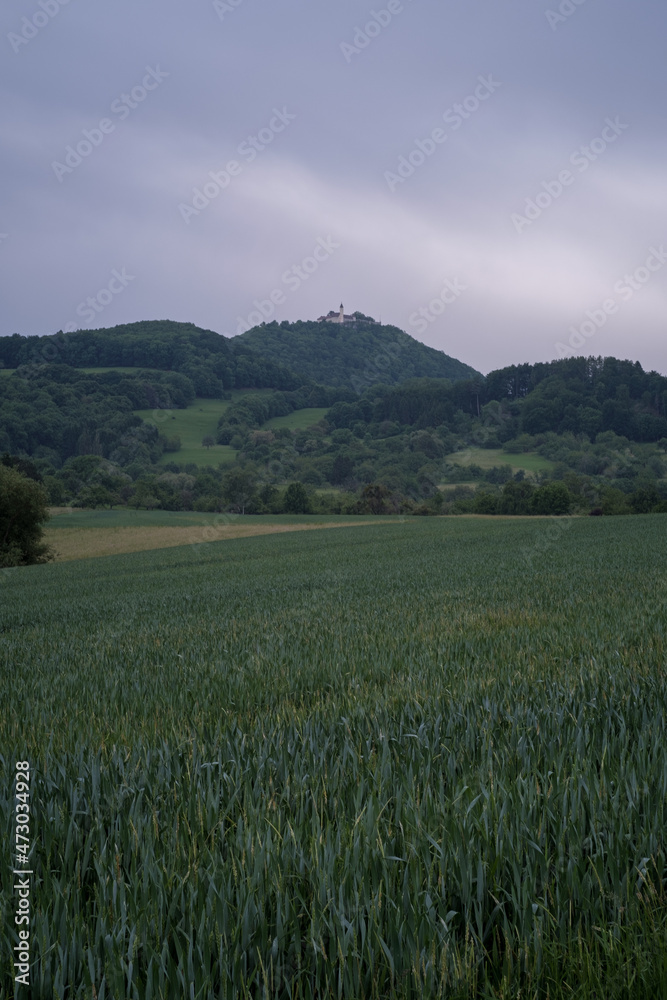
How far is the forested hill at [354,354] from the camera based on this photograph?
152 m

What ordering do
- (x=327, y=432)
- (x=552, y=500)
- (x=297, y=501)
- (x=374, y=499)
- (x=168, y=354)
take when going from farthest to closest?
1. (x=168, y=354)
2. (x=327, y=432)
3. (x=297, y=501)
4. (x=374, y=499)
5. (x=552, y=500)

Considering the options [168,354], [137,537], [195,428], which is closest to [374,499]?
[137,537]

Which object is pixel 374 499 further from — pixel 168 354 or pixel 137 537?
pixel 168 354

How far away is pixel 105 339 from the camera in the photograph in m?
143

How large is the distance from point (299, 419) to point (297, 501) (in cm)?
5385

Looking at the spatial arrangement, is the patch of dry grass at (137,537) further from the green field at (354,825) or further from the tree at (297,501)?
the green field at (354,825)

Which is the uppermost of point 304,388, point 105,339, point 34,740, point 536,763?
→ point 105,339

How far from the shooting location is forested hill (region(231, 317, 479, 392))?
15250 centimetres

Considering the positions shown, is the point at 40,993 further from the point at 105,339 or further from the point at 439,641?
the point at 105,339

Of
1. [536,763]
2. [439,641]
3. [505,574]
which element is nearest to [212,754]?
[536,763]

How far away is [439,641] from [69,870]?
5.21m

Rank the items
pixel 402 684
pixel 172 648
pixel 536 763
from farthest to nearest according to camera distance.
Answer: pixel 172 648 < pixel 402 684 < pixel 536 763

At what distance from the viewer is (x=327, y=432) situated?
130 m

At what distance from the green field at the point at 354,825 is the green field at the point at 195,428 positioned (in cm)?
10555
